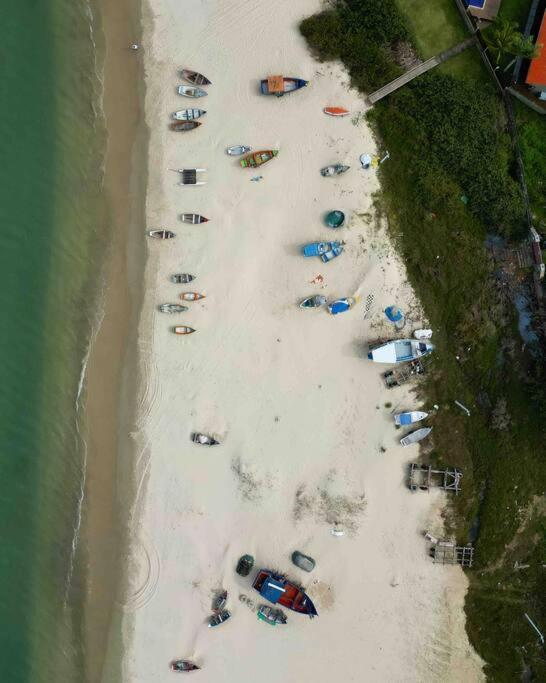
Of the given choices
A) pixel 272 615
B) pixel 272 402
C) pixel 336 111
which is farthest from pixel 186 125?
pixel 272 615

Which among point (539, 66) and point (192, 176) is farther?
point (192, 176)

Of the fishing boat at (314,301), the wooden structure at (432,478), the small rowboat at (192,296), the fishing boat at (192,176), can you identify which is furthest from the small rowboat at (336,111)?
the wooden structure at (432,478)

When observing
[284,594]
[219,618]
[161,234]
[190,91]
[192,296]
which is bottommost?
[219,618]

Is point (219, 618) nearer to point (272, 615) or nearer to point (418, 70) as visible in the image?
point (272, 615)

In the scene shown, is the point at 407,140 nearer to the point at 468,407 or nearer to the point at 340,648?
the point at 468,407

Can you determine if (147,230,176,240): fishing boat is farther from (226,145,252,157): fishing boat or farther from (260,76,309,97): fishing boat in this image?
(260,76,309,97): fishing boat

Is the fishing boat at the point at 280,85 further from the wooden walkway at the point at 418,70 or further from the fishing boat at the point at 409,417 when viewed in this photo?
the fishing boat at the point at 409,417
